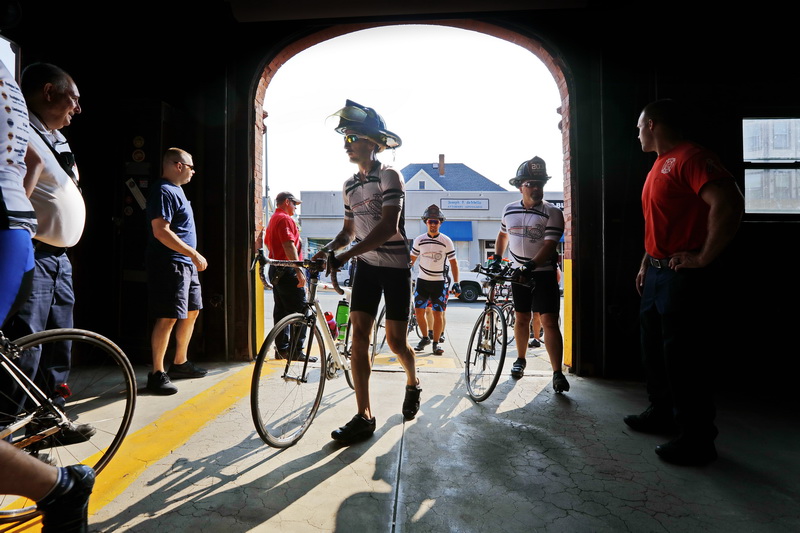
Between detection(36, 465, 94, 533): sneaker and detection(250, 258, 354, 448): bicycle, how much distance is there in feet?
2.92

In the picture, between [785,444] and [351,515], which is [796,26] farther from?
[351,515]

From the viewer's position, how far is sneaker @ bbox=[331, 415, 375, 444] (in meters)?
2.60

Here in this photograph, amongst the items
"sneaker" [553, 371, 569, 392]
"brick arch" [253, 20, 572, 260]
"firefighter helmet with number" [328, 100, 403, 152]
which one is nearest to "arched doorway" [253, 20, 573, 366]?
"brick arch" [253, 20, 572, 260]

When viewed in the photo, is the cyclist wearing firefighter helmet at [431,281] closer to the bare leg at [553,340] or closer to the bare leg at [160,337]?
the bare leg at [553,340]

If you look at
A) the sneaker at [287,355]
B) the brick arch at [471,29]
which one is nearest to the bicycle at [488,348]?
the brick arch at [471,29]

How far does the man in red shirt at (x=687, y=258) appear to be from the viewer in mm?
2414

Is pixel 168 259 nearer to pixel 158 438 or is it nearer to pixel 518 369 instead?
pixel 158 438

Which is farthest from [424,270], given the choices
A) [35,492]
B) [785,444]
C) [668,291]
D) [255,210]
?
[35,492]

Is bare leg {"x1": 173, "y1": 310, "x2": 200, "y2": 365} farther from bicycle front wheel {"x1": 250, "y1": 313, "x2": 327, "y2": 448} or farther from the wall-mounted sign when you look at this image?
the wall-mounted sign

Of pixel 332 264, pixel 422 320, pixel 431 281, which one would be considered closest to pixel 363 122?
pixel 332 264

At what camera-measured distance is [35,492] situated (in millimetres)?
1417

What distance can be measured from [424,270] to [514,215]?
6.79 feet

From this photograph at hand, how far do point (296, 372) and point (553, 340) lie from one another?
227cm

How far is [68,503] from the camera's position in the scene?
1471mm
